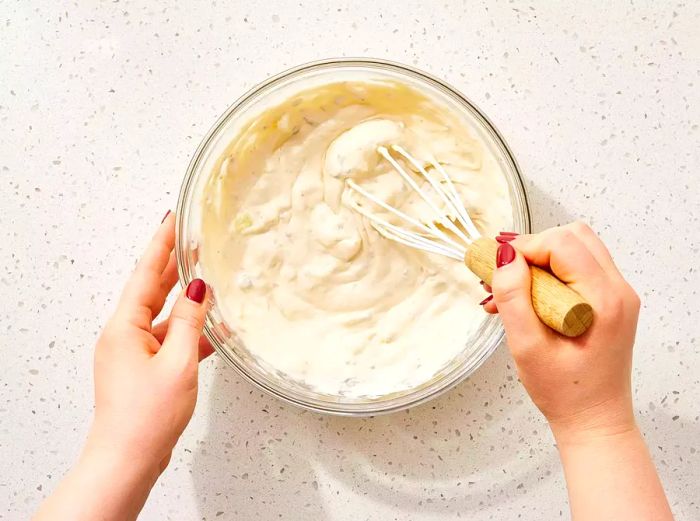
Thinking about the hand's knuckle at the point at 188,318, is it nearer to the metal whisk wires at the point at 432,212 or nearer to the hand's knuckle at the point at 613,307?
the metal whisk wires at the point at 432,212

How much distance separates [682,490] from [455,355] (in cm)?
34

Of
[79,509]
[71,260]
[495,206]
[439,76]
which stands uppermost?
[439,76]

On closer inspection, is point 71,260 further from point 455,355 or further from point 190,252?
point 455,355

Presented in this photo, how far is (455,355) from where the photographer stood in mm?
845

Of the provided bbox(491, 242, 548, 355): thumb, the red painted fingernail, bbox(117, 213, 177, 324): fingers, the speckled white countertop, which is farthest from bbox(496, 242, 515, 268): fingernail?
bbox(117, 213, 177, 324): fingers

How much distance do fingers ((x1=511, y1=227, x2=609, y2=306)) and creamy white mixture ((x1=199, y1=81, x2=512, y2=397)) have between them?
22 centimetres

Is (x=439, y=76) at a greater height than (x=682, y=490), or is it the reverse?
(x=439, y=76)

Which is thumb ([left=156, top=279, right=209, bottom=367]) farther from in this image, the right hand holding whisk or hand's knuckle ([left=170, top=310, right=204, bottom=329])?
the right hand holding whisk

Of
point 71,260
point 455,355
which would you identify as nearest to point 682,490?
point 455,355

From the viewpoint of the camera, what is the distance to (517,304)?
600 millimetres

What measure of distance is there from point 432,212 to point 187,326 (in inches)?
13.3

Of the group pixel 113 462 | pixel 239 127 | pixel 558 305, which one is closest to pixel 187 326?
pixel 113 462

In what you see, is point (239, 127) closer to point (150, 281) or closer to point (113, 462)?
point (150, 281)

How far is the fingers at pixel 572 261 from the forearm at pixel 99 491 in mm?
436
